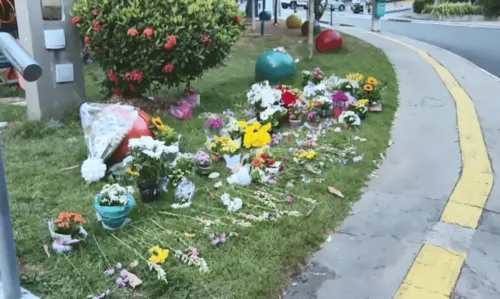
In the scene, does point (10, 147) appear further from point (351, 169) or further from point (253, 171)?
point (351, 169)

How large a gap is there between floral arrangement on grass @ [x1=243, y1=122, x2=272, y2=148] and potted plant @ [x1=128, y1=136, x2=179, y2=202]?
1298mm

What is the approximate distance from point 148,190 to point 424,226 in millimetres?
2037

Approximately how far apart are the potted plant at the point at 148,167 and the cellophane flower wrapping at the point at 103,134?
0.46 meters

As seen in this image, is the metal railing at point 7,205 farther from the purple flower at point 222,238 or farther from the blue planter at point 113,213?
the purple flower at point 222,238

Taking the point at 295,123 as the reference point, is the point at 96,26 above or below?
above

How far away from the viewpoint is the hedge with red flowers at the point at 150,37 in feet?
19.1

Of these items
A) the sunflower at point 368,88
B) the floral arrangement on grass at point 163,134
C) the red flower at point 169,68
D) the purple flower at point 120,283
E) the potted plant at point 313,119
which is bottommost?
the purple flower at point 120,283

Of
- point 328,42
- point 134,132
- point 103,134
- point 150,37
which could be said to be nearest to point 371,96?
point 150,37

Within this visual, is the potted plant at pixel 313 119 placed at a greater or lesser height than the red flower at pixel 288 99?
lesser

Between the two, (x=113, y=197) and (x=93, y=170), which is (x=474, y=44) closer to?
(x=93, y=170)

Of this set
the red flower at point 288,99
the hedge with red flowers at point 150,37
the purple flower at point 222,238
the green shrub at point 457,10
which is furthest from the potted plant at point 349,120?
the green shrub at point 457,10

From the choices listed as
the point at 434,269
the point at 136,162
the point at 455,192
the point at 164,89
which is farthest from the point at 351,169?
the point at 164,89

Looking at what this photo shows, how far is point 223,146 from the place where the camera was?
185 inches

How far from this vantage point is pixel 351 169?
461 centimetres
